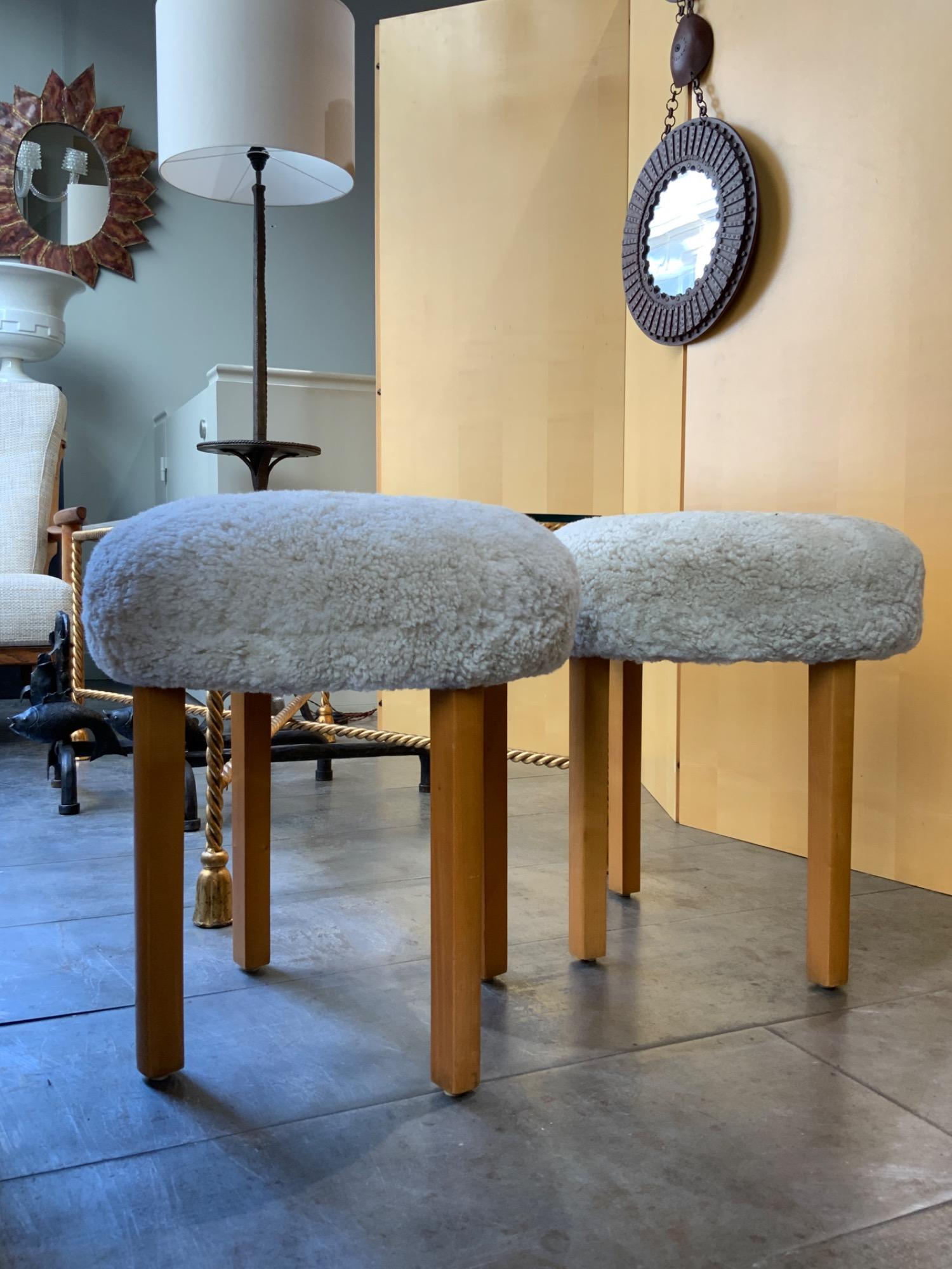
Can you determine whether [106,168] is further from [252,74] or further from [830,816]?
[830,816]

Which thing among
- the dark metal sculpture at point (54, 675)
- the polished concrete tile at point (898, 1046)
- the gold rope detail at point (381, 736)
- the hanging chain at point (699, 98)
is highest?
the hanging chain at point (699, 98)

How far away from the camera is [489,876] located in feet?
3.66

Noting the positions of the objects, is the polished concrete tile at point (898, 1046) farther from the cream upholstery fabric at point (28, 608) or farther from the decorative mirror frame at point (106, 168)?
the decorative mirror frame at point (106, 168)

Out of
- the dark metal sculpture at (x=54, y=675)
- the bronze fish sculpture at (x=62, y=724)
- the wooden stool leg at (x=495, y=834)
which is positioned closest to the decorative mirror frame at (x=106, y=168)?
the dark metal sculpture at (x=54, y=675)

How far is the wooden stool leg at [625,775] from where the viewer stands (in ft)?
4.60

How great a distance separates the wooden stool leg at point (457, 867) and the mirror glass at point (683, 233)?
1.18m

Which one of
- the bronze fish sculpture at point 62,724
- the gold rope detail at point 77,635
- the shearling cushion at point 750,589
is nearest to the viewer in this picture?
the shearling cushion at point 750,589

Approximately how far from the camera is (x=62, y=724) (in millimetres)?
1923

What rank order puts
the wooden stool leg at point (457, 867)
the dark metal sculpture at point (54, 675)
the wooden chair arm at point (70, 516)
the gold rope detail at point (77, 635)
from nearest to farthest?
the wooden stool leg at point (457, 867)
the dark metal sculpture at point (54, 675)
the gold rope detail at point (77, 635)
the wooden chair arm at point (70, 516)

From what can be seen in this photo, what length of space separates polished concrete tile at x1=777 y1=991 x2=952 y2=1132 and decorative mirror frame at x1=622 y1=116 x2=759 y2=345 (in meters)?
1.12

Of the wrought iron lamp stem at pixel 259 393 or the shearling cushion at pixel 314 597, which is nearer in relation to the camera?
the shearling cushion at pixel 314 597

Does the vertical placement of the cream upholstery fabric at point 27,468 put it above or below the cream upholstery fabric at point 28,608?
above

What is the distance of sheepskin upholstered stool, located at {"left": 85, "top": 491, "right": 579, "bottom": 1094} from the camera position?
755 millimetres

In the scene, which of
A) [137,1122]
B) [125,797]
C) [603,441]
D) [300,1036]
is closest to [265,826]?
[300,1036]
